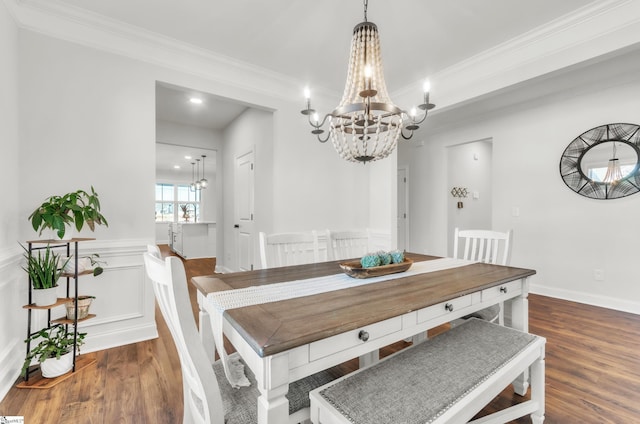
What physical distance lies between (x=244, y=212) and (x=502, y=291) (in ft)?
12.0

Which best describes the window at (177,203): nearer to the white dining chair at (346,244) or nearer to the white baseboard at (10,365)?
the white baseboard at (10,365)

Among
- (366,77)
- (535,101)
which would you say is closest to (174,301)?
(366,77)

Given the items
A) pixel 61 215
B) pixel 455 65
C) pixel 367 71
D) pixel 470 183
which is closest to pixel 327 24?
pixel 367 71

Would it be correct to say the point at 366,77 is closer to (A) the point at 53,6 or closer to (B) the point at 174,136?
(A) the point at 53,6

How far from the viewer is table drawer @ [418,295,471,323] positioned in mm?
1235

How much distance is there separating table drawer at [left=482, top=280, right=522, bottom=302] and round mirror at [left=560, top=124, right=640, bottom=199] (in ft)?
8.85

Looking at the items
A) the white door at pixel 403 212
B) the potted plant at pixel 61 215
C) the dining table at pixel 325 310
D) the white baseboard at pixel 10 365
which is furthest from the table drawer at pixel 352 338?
the white door at pixel 403 212

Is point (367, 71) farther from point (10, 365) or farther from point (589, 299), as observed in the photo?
point (589, 299)

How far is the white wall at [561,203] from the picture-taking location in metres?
3.20

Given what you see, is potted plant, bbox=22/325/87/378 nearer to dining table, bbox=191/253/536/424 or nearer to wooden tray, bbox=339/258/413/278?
dining table, bbox=191/253/536/424

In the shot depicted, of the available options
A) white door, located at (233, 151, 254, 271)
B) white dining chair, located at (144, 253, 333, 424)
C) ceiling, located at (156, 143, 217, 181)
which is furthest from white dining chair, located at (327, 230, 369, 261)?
ceiling, located at (156, 143, 217, 181)

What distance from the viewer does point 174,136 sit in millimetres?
4977

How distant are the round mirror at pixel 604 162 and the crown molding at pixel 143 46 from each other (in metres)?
3.46

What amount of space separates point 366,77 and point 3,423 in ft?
8.42
